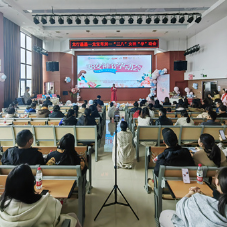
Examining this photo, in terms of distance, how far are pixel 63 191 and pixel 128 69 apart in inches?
543

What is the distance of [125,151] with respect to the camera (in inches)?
163

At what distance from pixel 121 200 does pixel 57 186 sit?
1.27 metres

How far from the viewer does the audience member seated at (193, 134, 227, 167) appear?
2.46m

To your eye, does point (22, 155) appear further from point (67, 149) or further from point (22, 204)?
point (22, 204)

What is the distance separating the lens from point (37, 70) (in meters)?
13.5

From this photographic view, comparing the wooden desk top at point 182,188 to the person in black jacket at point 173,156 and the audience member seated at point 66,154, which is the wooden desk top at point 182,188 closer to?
the person in black jacket at point 173,156

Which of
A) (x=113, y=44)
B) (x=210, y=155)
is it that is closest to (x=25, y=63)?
(x=113, y=44)

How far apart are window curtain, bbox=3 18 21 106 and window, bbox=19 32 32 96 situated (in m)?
0.82

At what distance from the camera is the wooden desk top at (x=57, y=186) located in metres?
1.92

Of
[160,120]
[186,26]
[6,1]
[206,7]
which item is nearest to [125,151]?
[160,120]

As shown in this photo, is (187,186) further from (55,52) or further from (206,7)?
(55,52)

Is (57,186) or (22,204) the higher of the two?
(22,204)

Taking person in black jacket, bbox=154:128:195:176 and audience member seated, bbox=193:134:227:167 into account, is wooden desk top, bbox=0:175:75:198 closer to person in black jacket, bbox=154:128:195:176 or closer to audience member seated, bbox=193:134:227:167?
person in black jacket, bbox=154:128:195:176

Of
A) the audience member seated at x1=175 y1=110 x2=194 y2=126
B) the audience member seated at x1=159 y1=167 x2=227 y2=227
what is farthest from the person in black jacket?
the audience member seated at x1=175 y1=110 x2=194 y2=126
